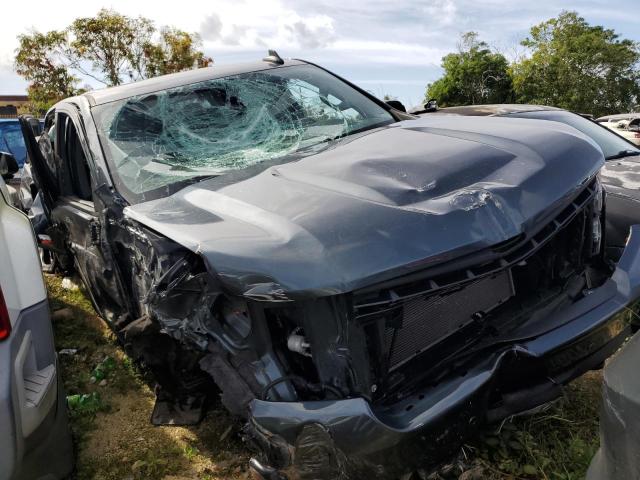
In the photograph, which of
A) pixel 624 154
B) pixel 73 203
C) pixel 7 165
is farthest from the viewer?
pixel 624 154

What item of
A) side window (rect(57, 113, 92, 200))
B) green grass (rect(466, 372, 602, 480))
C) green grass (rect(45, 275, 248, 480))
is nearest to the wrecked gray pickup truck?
green grass (rect(45, 275, 248, 480))

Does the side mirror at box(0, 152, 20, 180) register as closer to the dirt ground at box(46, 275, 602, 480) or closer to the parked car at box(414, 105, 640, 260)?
the dirt ground at box(46, 275, 602, 480)

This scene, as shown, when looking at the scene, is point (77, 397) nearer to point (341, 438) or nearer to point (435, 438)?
point (341, 438)

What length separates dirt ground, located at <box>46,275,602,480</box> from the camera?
2234mm

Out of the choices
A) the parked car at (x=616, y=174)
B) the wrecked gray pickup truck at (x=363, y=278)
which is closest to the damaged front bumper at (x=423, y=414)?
the wrecked gray pickup truck at (x=363, y=278)

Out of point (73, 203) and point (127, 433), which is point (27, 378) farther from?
point (73, 203)

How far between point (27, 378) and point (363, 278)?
1.23m

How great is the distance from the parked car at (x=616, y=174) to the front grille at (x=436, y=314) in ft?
3.42

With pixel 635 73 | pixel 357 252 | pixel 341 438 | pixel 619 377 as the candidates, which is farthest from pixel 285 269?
pixel 635 73

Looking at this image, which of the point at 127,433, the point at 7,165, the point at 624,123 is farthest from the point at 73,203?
the point at 624,123

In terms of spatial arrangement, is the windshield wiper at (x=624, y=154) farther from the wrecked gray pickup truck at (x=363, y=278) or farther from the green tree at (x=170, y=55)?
the green tree at (x=170, y=55)

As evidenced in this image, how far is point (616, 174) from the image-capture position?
13.5 ft

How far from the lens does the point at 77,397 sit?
3061mm

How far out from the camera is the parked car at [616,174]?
3.73m
